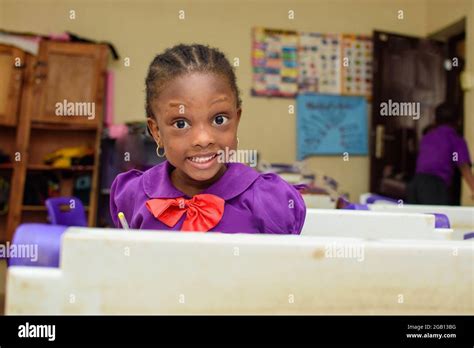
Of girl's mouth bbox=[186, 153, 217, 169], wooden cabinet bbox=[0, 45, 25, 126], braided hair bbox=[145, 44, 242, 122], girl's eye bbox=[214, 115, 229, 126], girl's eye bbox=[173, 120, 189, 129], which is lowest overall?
girl's mouth bbox=[186, 153, 217, 169]

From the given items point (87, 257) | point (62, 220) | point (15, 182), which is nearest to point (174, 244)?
point (87, 257)

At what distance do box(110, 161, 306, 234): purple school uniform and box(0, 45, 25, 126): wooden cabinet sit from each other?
307cm

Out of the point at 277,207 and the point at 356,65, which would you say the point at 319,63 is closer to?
the point at 356,65

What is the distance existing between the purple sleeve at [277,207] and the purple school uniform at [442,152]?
2635 millimetres

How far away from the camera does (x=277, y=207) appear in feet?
3.03

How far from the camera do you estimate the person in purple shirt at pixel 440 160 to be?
127 inches

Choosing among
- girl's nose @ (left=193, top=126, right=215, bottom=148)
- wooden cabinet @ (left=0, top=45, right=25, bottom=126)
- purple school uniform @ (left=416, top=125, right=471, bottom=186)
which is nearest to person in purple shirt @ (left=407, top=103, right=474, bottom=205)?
purple school uniform @ (left=416, top=125, right=471, bottom=186)

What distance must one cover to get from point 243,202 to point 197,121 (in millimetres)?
189

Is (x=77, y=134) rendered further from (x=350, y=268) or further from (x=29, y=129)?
(x=350, y=268)

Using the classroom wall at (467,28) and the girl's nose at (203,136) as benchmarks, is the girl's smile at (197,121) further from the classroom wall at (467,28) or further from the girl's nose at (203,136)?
the classroom wall at (467,28)

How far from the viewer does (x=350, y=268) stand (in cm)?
53

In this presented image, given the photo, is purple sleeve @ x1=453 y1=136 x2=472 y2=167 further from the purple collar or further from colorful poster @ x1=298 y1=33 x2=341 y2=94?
the purple collar

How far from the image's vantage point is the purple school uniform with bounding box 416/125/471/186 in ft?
10.6

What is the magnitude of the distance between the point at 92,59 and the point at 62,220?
199 cm
